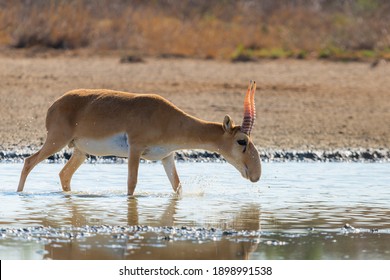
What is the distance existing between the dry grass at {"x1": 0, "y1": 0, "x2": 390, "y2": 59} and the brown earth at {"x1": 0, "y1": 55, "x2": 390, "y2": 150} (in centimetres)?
137

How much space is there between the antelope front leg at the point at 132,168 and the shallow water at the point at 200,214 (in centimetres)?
11

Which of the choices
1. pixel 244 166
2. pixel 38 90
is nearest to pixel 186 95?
pixel 38 90

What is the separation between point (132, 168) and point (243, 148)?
104cm

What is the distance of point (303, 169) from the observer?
1370cm

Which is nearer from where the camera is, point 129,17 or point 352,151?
point 352,151

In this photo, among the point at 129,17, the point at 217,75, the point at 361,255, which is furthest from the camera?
the point at 129,17

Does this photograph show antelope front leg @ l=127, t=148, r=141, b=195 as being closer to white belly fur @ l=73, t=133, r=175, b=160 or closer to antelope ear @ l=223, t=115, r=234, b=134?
white belly fur @ l=73, t=133, r=175, b=160

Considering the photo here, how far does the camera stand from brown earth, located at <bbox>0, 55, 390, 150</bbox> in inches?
640

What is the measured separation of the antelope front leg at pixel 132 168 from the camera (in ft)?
36.8

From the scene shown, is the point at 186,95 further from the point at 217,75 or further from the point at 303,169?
the point at 303,169

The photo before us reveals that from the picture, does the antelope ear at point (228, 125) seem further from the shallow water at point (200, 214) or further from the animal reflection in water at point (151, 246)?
the animal reflection in water at point (151, 246)

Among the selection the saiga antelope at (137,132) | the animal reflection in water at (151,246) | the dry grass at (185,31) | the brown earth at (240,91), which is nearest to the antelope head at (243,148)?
the saiga antelope at (137,132)

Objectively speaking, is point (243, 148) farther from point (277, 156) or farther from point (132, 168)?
point (277, 156)
